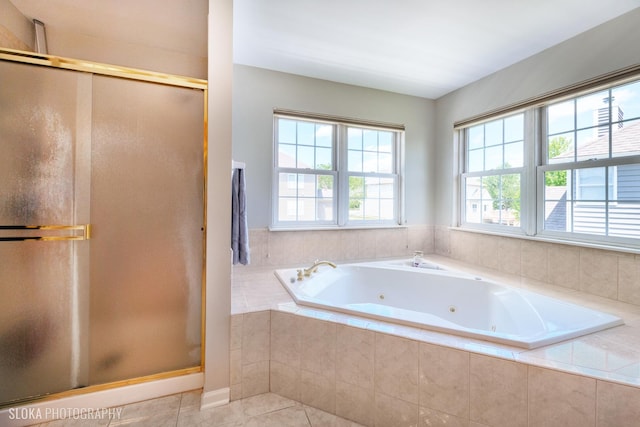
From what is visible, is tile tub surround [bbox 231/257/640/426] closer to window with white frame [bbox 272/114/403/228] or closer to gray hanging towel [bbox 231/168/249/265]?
gray hanging towel [bbox 231/168/249/265]

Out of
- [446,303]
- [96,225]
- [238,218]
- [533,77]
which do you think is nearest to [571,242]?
[446,303]

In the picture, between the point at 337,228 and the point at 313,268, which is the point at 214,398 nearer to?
the point at 313,268

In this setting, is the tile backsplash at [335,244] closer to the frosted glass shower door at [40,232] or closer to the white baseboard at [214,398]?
the white baseboard at [214,398]

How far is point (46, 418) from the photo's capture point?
142 centimetres

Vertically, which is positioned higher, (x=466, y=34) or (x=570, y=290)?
(x=466, y=34)

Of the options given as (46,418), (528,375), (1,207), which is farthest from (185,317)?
(528,375)

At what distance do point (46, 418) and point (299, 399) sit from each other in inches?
52.2

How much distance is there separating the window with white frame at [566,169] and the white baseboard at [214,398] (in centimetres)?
281

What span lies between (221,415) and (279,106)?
2573mm

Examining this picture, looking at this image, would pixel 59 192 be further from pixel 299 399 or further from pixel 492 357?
pixel 492 357

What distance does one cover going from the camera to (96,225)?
1.51 m

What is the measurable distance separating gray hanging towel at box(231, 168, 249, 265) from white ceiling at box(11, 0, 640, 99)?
2.92 feet

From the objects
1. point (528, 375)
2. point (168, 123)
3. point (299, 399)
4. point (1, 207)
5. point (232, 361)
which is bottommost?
point (299, 399)

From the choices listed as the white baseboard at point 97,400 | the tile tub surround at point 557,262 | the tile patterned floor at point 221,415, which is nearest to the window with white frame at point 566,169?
the tile tub surround at point 557,262
